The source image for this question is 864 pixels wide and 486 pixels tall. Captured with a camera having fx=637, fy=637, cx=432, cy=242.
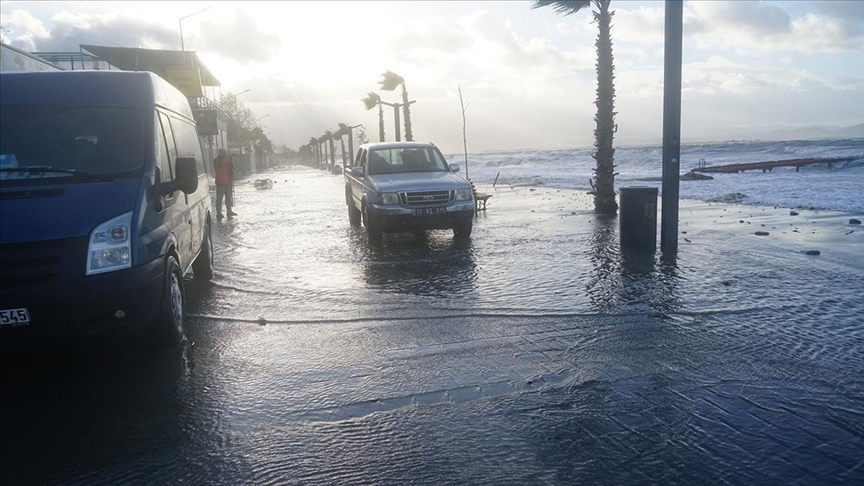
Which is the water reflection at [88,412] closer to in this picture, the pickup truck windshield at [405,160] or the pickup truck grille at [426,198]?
the pickup truck grille at [426,198]

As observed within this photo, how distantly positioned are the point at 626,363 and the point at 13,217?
452cm

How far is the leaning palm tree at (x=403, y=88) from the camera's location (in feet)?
109

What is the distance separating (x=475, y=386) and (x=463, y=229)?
7265 mm

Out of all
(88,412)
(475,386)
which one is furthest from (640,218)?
(88,412)

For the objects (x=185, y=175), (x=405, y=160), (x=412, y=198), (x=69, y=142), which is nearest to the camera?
(x=69, y=142)

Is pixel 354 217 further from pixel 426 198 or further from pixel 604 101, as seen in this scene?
pixel 604 101

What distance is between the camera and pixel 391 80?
3444 centimetres

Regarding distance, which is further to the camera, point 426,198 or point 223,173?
point 223,173

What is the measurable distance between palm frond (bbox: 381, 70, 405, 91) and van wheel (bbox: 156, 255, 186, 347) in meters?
30.0

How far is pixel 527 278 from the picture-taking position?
810 centimetres

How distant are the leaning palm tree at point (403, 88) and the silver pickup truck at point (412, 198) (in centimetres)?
2139

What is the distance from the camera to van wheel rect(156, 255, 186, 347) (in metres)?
5.09

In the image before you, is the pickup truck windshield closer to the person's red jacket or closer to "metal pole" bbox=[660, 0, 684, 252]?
"metal pole" bbox=[660, 0, 684, 252]

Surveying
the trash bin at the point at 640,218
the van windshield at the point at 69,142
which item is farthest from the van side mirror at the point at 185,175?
the trash bin at the point at 640,218
